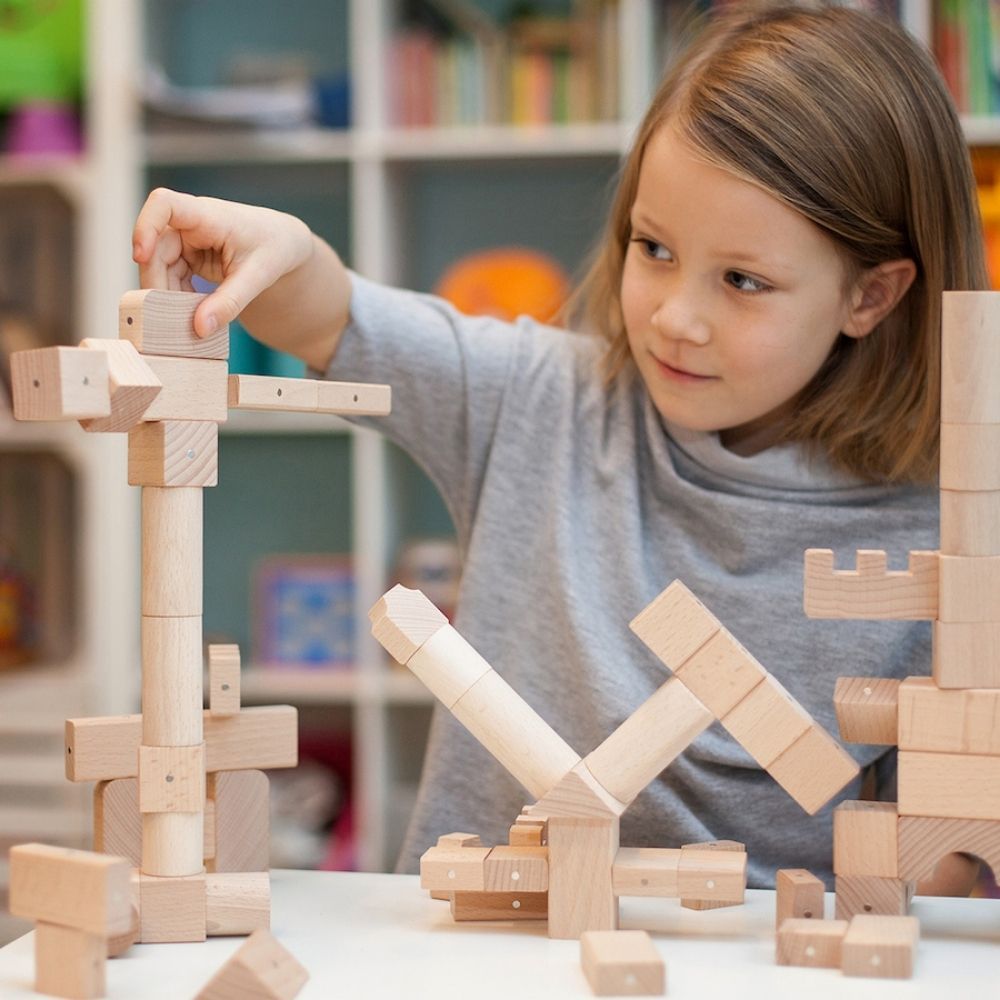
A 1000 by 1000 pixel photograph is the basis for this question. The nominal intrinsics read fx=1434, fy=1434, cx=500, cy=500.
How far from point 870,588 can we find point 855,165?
33 cm

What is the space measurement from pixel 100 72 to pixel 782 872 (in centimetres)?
172

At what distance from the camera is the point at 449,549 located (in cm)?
208

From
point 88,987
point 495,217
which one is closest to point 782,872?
point 88,987

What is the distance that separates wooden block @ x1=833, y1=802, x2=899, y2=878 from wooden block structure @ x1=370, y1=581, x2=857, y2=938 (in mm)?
26

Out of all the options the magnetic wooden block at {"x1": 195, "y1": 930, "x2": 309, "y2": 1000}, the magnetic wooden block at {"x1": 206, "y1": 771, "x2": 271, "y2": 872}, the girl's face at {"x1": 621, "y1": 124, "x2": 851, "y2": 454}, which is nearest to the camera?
the magnetic wooden block at {"x1": 195, "y1": 930, "x2": 309, "y2": 1000}

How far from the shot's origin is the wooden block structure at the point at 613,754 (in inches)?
23.8

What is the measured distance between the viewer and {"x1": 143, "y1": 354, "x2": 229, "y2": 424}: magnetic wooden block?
0.61 meters

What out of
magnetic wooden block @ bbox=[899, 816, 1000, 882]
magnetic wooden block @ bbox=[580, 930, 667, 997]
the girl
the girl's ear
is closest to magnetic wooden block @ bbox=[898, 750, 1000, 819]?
magnetic wooden block @ bbox=[899, 816, 1000, 882]

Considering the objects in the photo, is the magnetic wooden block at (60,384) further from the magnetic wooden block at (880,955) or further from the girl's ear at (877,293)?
the girl's ear at (877,293)

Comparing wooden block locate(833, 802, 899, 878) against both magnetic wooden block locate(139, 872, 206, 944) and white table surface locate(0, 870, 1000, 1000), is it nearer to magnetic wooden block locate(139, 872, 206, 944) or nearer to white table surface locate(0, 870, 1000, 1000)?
white table surface locate(0, 870, 1000, 1000)

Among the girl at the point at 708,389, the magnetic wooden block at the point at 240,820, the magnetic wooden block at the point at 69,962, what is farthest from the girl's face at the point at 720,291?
the magnetic wooden block at the point at 69,962

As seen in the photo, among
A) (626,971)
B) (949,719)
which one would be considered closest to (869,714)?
(949,719)

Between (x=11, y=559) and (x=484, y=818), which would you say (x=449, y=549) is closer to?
(x=11, y=559)

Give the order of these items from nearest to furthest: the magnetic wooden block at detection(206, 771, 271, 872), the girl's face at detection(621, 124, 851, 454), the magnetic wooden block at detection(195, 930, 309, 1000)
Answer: the magnetic wooden block at detection(195, 930, 309, 1000), the magnetic wooden block at detection(206, 771, 271, 872), the girl's face at detection(621, 124, 851, 454)
